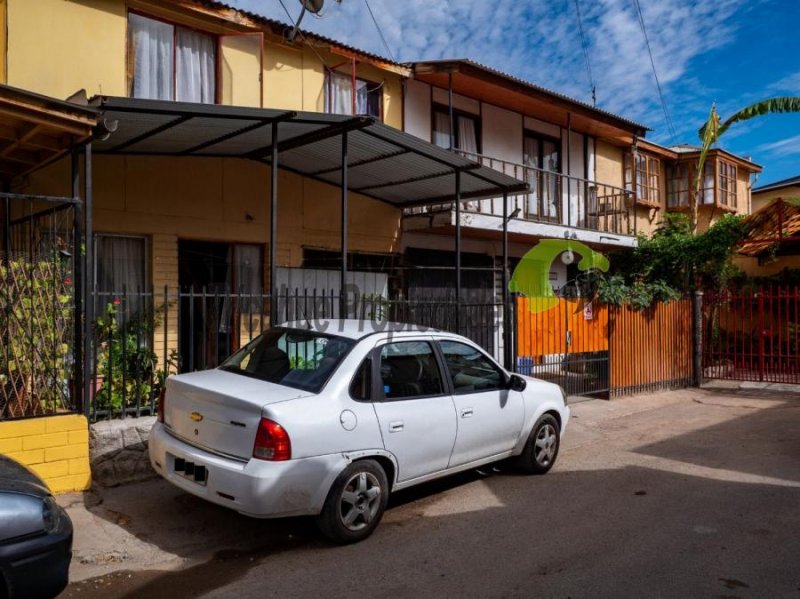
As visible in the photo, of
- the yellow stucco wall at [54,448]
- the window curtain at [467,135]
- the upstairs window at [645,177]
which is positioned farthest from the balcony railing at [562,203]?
the yellow stucco wall at [54,448]

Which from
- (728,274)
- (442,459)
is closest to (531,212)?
(728,274)

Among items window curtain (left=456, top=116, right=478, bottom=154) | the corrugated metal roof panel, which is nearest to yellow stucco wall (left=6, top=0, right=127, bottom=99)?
the corrugated metal roof panel

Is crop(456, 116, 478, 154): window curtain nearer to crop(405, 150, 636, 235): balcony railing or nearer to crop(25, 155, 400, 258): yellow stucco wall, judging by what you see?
crop(405, 150, 636, 235): balcony railing

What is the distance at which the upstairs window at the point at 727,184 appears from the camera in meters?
20.5

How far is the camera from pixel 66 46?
320 inches

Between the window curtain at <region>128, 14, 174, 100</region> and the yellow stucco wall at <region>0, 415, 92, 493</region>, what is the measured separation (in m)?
4.98

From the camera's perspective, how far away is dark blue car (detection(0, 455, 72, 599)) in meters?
3.01

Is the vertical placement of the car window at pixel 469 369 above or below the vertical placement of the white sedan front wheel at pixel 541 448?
above

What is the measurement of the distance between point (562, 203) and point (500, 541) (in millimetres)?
11735

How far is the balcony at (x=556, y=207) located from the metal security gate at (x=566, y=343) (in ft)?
7.46

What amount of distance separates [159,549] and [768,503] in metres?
5.20

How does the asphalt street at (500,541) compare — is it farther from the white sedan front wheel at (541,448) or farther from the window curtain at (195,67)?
the window curtain at (195,67)

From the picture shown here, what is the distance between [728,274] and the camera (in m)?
16.0

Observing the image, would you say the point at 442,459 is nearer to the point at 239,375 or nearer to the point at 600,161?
the point at 239,375
